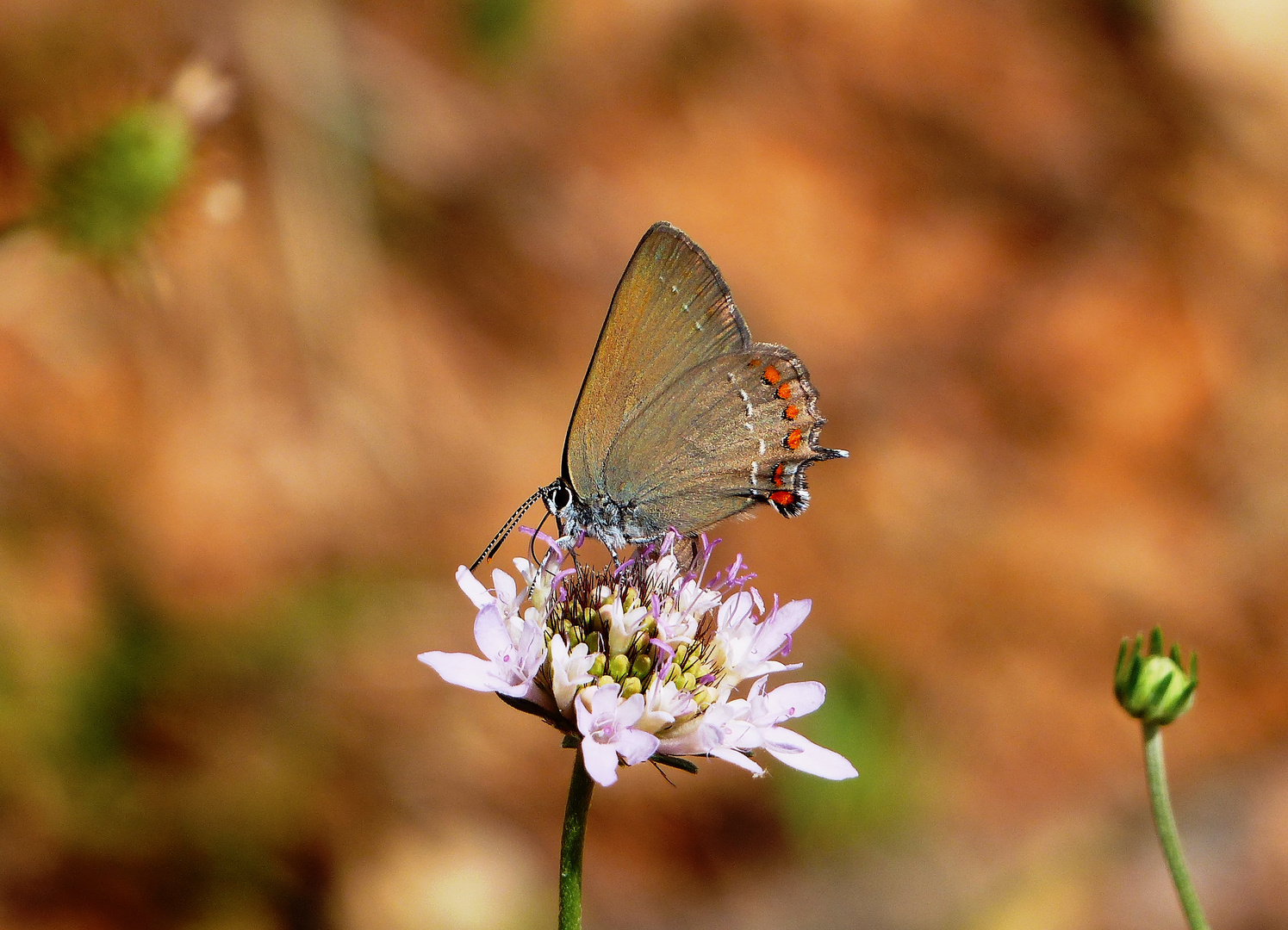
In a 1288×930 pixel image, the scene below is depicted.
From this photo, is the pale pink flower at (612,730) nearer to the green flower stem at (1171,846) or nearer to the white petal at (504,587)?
the green flower stem at (1171,846)

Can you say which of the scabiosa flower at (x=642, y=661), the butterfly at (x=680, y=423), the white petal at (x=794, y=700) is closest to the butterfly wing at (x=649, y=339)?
the butterfly at (x=680, y=423)

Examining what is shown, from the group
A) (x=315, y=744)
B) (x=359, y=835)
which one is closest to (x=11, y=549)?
(x=315, y=744)

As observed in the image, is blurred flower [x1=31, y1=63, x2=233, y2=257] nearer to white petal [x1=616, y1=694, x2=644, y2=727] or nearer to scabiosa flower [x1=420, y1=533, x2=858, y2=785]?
scabiosa flower [x1=420, y1=533, x2=858, y2=785]

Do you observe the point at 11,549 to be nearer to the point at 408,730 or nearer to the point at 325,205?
the point at 408,730

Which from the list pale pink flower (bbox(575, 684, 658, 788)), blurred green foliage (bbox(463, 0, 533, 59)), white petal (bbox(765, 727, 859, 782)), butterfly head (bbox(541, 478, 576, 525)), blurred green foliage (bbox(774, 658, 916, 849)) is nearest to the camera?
pale pink flower (bbox(575, 684, 658, 788))

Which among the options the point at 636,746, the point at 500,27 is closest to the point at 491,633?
the point at 636,746

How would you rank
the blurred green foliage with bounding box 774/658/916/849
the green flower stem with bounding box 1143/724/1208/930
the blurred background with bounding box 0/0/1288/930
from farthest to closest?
1. the blurred green foliage with bounding box 774/658/916/849
2. the blurred background with bounding box 0/0/1288/930
3. the green flower stem with bounding box 1143/724/1208/930

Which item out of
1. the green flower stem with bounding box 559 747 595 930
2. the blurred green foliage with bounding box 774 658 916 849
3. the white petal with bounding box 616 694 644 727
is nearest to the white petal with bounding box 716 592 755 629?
the white petal with bounding box 616 694 644 727
